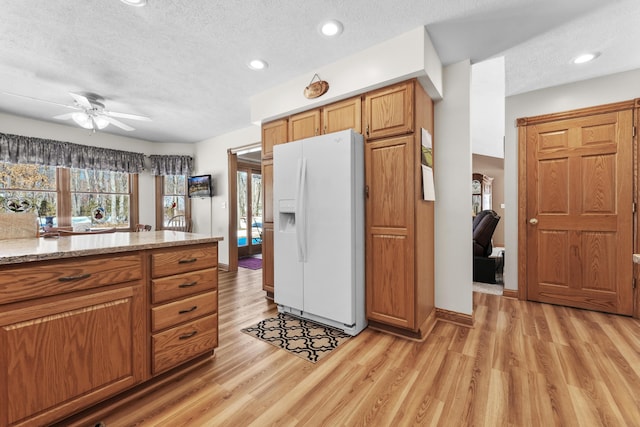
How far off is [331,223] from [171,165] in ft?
14.5

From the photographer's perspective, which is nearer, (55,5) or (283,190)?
(55,5)

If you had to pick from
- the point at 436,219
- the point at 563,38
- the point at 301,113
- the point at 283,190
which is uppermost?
the point at 563,38

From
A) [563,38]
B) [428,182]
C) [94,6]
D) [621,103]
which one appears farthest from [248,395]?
[621,103]

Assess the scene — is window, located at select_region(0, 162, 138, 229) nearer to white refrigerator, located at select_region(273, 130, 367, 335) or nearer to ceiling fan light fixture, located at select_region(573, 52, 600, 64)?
white refrigerator, located at select_region(273, 130, 367, 335)

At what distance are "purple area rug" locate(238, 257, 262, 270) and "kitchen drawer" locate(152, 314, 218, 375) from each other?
3376 millimetres

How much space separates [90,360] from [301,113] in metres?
2.58

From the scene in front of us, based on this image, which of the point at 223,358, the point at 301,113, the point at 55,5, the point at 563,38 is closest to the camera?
the point at 55,5

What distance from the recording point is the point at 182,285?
5.84ft

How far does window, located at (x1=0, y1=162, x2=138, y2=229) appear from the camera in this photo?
4.04 meters

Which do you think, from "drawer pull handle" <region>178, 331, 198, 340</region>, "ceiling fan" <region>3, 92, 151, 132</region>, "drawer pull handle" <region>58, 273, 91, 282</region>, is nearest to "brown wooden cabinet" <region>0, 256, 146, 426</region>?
"drawer pull handle" <region>58, 273, 91, 282</region>

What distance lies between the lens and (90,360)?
4.56ft

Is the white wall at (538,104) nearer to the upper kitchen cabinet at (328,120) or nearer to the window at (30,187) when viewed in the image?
the upper kitchen cabinet at (328,120)

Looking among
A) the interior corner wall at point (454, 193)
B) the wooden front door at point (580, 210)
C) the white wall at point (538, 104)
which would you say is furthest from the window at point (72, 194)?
the wooden front door at point (580, 210)

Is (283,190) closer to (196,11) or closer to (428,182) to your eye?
(428,182)
